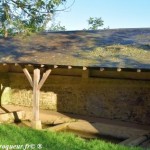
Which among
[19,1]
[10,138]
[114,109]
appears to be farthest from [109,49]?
[10,138]

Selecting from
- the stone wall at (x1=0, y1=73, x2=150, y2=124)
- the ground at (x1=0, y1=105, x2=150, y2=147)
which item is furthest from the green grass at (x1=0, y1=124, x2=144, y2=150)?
the stone wall at (x1=0, y1=73, x2=150, y2=124)

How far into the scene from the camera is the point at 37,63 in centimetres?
1091

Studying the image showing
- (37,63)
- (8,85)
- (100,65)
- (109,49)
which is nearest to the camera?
(100,65)

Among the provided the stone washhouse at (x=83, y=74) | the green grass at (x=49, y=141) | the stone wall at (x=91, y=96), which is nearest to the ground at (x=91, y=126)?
the stone wall at (x=91, y=96)

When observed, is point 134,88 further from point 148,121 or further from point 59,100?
point 59,100

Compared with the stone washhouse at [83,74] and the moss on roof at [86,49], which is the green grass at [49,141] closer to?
the stone washhouse at [83,74]

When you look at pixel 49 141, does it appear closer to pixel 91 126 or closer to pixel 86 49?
pixel 91 126

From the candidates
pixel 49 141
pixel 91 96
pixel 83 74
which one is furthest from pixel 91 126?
pixel 49 141

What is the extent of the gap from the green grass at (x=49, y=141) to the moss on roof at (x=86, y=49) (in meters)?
2.48

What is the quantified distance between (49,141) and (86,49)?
4849mm

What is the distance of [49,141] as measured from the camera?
8430 millimetres

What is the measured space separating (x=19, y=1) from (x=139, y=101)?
5.80m

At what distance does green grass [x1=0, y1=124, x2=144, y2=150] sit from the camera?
26.0ft

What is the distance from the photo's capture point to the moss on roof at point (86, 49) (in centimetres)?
1050
